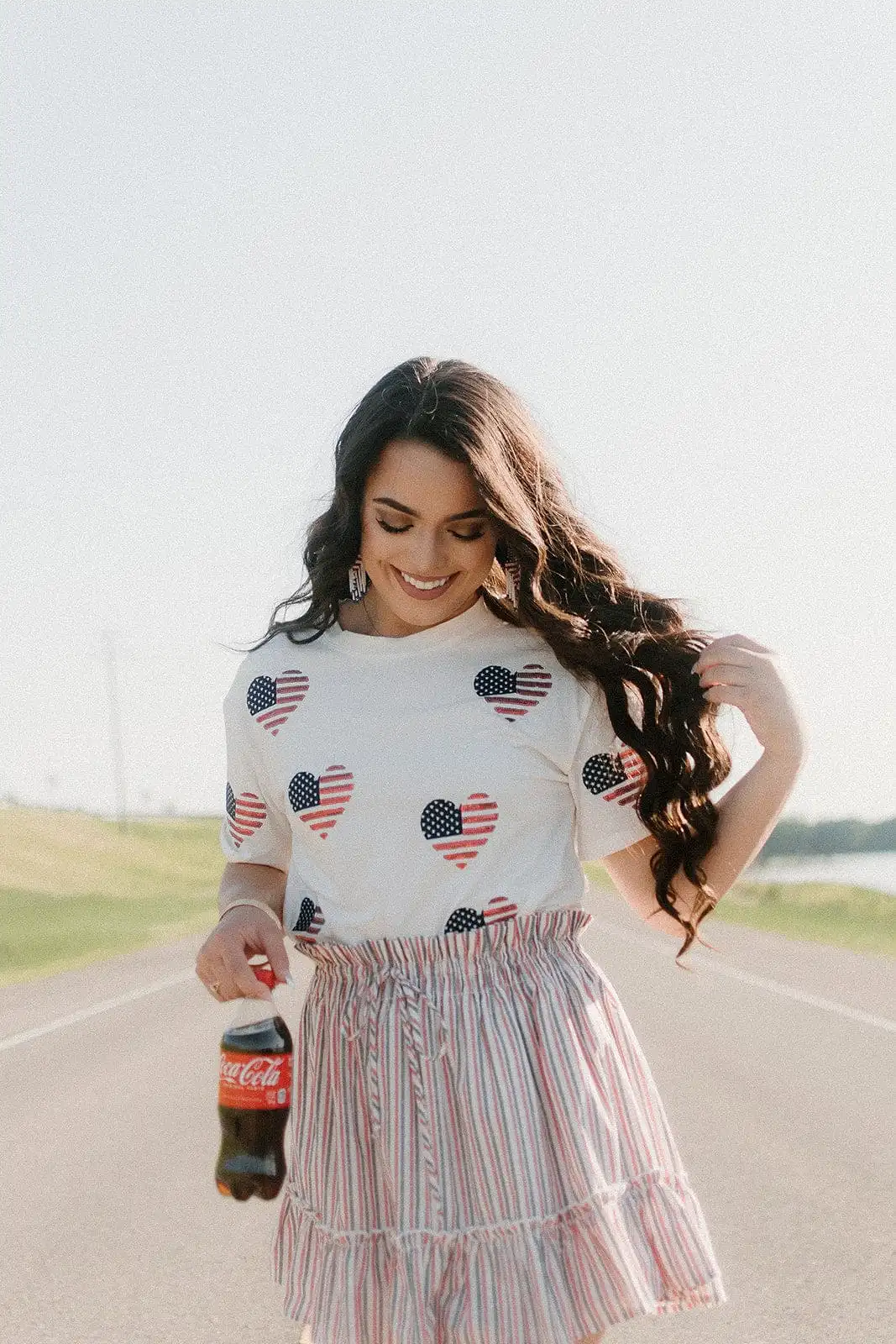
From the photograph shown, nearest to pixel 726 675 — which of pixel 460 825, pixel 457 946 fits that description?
pixel 460 825

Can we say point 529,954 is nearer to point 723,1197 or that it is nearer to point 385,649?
point 385,649

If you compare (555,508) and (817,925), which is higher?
(555,508)

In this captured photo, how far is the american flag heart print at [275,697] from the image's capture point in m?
2.78

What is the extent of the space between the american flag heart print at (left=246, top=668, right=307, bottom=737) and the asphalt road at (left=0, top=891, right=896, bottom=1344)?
3.11 ft

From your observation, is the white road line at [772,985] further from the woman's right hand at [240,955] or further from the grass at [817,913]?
the woman's right hand at [240,955]

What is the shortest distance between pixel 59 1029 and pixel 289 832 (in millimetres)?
9385

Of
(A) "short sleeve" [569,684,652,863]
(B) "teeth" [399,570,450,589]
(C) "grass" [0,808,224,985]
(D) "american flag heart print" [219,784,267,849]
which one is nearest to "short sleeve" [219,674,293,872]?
(D) "american flag heart print" [219,784,267,849]

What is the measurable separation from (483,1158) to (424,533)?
3.09 ft

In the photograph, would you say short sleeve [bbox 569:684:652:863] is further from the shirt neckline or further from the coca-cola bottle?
the coca-cola bottle

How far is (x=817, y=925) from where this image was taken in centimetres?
2420

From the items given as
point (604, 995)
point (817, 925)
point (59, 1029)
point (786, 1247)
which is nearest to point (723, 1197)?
point (786, 1247)

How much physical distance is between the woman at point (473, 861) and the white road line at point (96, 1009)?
7.13m

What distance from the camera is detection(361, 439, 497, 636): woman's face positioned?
269 cm

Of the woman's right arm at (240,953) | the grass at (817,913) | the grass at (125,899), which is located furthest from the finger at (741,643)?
the grass at (817,913)
